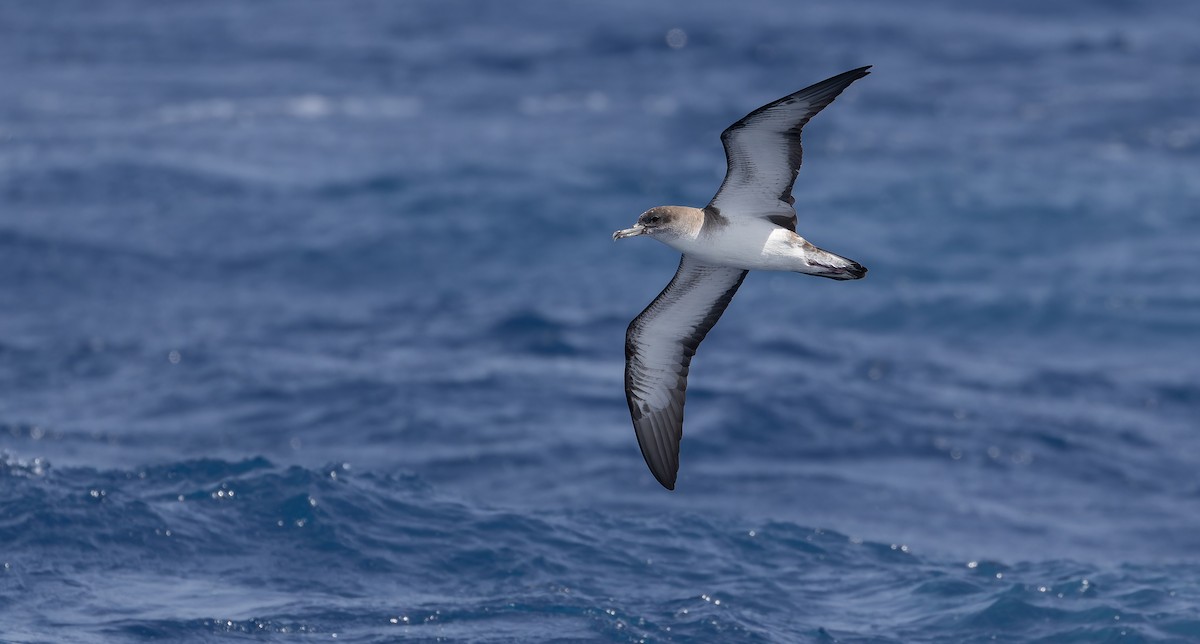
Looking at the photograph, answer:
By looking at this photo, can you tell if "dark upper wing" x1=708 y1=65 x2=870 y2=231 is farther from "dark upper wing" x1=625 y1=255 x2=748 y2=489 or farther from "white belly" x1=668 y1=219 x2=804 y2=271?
"dark upper wing" x1=625 y1=255 x2=748 y2=489

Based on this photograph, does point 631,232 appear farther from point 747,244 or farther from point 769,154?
point 769,154

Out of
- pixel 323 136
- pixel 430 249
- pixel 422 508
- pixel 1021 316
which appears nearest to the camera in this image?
pixel 422 508

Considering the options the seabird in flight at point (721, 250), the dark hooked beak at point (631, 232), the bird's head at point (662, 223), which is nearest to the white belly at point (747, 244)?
the seabird in flight at point (721, 250)

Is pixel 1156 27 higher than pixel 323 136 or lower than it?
higher

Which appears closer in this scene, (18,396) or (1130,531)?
(1130,531)

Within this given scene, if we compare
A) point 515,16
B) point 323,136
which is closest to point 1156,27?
point 515,16

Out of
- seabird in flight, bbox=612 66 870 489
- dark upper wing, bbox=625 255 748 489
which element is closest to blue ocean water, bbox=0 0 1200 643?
dark upper wing, bbox=625 255 748 489

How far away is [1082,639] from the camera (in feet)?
46.6

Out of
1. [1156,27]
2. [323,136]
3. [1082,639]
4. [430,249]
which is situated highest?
[1156,27]

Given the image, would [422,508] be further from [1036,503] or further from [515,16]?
[515,16]

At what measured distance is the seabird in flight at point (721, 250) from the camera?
11484 millimetres

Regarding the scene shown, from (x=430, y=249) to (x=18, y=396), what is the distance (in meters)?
8.06

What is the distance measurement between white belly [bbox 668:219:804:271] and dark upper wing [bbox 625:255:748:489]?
555 millimetres

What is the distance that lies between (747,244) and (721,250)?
22cm
